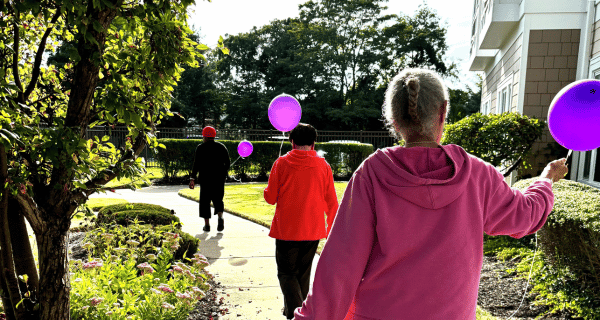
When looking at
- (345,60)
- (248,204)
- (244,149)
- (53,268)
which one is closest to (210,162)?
(248,204)

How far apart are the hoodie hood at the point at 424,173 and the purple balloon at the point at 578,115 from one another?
1.34 m

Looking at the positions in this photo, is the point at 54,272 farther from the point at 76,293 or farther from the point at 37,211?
the point at 76,293

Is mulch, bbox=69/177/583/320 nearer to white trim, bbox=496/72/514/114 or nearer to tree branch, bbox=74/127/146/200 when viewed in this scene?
tree branch, bbox=74/127/146/200

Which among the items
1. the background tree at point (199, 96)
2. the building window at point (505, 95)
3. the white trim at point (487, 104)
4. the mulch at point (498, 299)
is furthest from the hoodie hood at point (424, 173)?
the background tree at point (199, 96)

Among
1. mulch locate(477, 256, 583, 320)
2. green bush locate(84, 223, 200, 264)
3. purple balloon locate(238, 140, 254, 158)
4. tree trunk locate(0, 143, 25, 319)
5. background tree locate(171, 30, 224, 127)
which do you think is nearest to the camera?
tree trunk locate(0, 143, 25, 319)

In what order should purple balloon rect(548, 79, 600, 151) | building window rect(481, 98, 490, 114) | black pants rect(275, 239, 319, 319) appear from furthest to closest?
building window rect(481, 98, 490, 114)
black pants rect(275, 239, 319, 319)
purple balloon rect(548, 79, 600, 151)

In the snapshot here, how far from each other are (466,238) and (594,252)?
2935 mm

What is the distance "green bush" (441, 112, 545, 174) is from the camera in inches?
276

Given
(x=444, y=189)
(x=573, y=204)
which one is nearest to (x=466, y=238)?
(x=444, y=189)

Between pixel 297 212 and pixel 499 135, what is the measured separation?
201 inches

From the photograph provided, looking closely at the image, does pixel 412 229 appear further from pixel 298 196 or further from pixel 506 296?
pixel 506 296

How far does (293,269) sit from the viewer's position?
3531 mm

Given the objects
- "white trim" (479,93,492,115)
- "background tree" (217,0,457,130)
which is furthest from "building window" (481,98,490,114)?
"background tree" (217,0,457,130)

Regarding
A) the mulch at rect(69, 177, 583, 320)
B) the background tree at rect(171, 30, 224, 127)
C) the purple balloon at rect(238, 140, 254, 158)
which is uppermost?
the background tree at rect(171, 30, 224, 127)
